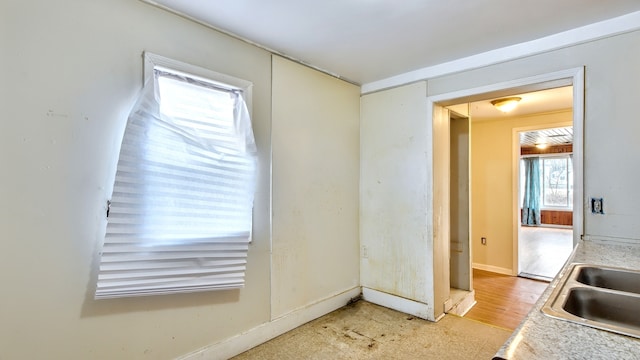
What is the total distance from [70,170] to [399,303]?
9.25 ft

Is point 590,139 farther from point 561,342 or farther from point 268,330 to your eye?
point 268,330

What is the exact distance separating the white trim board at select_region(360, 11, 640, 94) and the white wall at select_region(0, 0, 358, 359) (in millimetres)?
1940

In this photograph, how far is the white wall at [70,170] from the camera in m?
1.42

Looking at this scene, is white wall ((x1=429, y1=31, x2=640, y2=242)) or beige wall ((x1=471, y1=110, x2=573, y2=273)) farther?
beige wall ((x1=471, y1=110, x2=573, y2=273))

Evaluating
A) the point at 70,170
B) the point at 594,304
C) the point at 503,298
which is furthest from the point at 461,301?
the point at 70,170

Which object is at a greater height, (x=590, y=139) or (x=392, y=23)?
(x=392, y=23)

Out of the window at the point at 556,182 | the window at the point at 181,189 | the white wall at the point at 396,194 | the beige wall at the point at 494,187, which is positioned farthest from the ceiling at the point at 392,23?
the window at the point at 556,182

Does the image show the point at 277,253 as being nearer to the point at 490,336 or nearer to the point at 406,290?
the point at 406,290

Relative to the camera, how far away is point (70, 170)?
1.57 metres

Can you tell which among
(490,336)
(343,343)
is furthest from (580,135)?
(343,343)

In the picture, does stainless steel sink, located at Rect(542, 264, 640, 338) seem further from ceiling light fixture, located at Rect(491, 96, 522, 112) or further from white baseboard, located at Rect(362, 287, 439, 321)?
ceiling light fixture, located at Rect(491, 96, 522, 112)

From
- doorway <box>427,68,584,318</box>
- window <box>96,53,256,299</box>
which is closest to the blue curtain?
doorway <box>427,68,584,318</box>

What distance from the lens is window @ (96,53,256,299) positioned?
5.42 feet

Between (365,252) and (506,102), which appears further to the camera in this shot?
(506,102)
